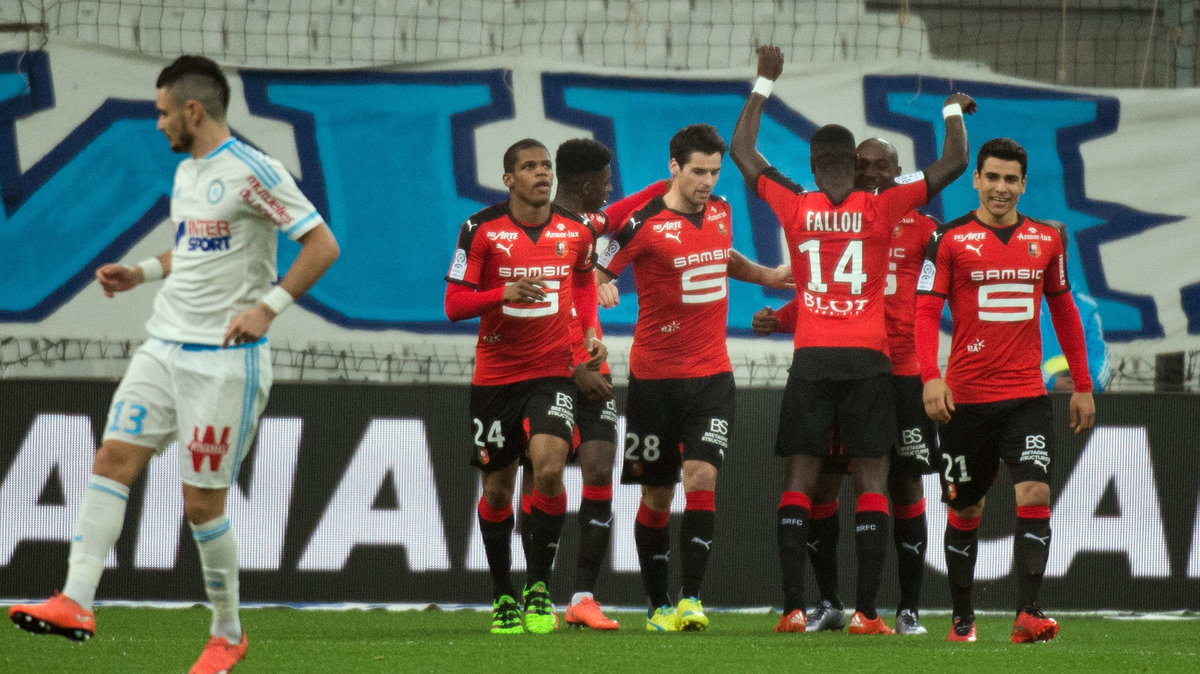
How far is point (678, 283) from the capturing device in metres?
7.45

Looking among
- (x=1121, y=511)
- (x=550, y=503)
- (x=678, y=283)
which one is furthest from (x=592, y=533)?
(x=1121, y=511)

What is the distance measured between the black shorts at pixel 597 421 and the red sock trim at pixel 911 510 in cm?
140

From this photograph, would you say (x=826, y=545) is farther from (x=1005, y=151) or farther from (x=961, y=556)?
(x=1005, y=151)

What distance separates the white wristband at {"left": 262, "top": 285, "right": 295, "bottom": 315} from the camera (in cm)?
494

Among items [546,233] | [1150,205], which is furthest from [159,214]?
[1150,205]

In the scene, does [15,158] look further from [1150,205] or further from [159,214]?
[1150,205]

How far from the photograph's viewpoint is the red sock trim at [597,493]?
24.4 ft

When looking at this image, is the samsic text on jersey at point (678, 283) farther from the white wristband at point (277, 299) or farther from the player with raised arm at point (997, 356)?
the white wristband at point (277, 299)

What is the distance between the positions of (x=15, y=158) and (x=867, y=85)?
5.14 m

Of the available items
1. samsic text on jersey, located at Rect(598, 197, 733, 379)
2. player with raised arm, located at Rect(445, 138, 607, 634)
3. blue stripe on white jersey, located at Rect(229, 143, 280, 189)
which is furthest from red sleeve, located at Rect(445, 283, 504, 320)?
blue stripe on white jersey, located at Rect(229, 143, 280, 189)

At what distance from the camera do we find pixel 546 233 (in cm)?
733

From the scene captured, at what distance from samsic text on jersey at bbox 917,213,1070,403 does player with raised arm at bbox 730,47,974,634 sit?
10.5 inches

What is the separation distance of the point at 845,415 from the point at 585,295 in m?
1.40

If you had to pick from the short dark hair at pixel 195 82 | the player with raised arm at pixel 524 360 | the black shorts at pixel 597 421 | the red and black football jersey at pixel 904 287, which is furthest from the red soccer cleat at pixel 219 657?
the red and black football jersey at pixel 904 287
